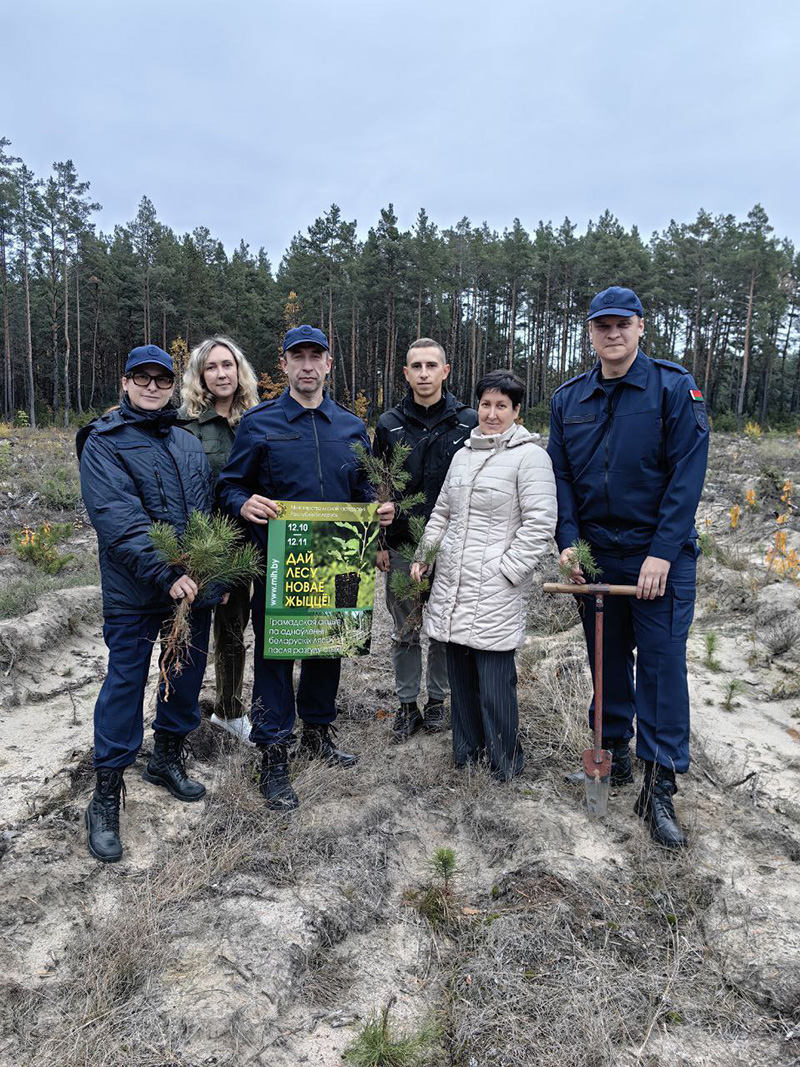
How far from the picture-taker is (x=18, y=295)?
1566 inches

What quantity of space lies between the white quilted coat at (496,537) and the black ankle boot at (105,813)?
172cm

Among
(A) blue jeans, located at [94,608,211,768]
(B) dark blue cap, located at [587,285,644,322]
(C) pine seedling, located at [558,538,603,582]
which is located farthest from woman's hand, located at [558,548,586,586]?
(A) blue jeans, located at [94,608,211,768]

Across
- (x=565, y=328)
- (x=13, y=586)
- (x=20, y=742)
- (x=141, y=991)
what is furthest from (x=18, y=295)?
(x=141, y=991)

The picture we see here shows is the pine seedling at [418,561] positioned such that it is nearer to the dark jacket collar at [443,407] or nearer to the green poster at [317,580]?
the green poster at [317,580]

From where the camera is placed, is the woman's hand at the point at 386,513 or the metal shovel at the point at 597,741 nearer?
the metal shovel at the point at 597,741

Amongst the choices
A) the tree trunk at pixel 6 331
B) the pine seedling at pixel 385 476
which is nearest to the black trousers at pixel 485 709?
the pine seedling at pixel 385 476

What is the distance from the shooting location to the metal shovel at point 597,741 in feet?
10.5

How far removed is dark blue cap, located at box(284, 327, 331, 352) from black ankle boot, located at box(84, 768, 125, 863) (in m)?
2.21

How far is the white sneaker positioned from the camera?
4.18 metres

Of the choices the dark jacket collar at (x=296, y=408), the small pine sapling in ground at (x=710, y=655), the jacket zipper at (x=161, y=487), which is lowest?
the small pine sapling in ground at (x=710, y=655)

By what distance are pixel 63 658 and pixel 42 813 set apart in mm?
2927

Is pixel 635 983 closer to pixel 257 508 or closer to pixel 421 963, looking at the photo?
pixel 421 963

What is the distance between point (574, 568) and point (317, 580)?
4.20ft

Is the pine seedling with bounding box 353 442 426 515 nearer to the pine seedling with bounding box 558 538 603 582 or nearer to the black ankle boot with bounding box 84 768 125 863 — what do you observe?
the pine seedling with bounding box 558 538 603 582
